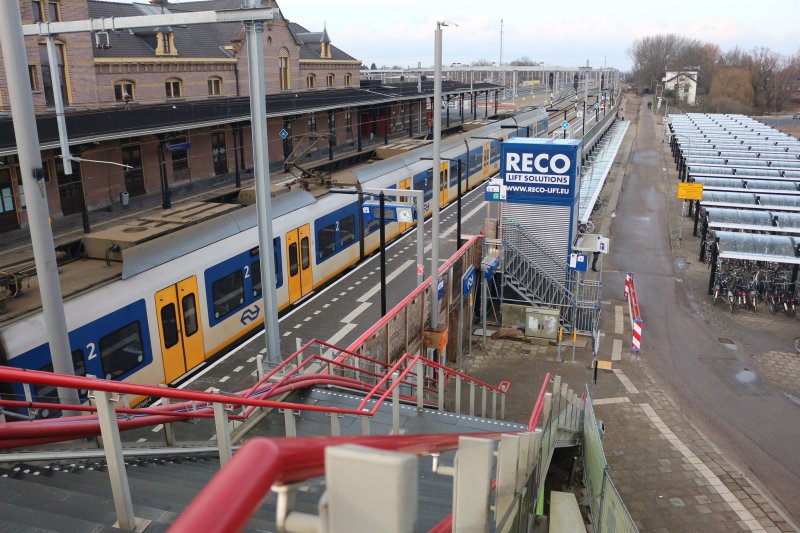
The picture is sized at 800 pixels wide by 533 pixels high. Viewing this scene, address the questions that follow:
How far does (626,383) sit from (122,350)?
11727 mm

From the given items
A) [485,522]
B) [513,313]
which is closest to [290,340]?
[513,313]

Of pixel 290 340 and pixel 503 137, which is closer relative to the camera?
pixel 290 340

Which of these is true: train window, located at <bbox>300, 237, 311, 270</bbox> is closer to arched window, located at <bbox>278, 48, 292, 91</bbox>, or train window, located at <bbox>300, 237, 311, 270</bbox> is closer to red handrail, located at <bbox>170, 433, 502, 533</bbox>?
red handrail, located at <bbox>170, 433, 502, 533</bbox>

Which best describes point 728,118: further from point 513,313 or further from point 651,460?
point 651,460

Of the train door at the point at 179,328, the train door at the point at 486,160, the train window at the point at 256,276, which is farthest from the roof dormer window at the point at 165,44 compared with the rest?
the train door at the point at 179,328

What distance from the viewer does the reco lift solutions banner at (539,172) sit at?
65.3 ft

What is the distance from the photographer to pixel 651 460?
13.5 m

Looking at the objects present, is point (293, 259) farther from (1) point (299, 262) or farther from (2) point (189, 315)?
(2) point (189, 315)

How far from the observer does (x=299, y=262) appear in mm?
17594

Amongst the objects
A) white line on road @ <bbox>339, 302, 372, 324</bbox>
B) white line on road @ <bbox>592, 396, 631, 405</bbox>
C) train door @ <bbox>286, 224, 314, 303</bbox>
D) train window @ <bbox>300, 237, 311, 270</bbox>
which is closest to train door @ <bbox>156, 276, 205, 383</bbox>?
train door @ <bbox>286, 224, 314, 303</bbox>

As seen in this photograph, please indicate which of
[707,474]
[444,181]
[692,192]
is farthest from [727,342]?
[444,181]

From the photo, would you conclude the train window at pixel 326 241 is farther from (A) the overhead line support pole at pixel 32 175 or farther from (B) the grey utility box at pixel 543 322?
Answer: (A) the overhead line support pole at pixel 32 175

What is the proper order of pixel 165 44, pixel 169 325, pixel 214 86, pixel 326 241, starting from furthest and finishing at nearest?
pixel 214 86, pixel 165 44, pixel 326 241, pixel 169 325

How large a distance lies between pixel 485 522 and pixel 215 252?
12.1 m
